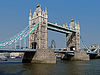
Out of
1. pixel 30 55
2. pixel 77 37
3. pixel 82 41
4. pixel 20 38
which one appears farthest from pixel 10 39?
pixel 82 41

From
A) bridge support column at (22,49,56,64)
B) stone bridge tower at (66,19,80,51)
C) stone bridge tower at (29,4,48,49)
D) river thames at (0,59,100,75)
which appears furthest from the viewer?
stone bridge tower at (66,19,80,51)

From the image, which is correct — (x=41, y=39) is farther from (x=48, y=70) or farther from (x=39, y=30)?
(x=48, y=70)

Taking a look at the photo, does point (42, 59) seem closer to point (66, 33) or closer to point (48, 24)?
point (48, 24)

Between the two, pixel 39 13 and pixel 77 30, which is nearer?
pixel 39 13

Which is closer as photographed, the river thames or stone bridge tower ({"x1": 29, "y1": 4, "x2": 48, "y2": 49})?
the river thames

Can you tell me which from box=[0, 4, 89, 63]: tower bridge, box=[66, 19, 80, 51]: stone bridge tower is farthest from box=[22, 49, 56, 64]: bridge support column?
box=[66, 19, 80, 51]: stone bridge tower

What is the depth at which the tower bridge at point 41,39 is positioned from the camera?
3309 centimetres

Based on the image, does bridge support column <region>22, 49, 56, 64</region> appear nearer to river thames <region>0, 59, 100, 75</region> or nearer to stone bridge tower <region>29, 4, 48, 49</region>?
river thames <region>0, 59, 100, 75</region>

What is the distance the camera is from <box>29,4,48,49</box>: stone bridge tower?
39.6 meters

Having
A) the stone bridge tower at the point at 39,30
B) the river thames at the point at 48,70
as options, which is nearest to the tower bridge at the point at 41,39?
the stone bridge tower at the point at 39,30

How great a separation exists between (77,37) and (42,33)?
20607 millimetres

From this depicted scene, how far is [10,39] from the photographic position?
34.3 meters

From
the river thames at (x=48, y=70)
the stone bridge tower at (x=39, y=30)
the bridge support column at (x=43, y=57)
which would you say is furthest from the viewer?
the stone bridge tower at (x=39, y=30)

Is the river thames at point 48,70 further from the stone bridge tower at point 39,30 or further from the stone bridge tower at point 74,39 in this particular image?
the stone bridge tower at point 74,39
